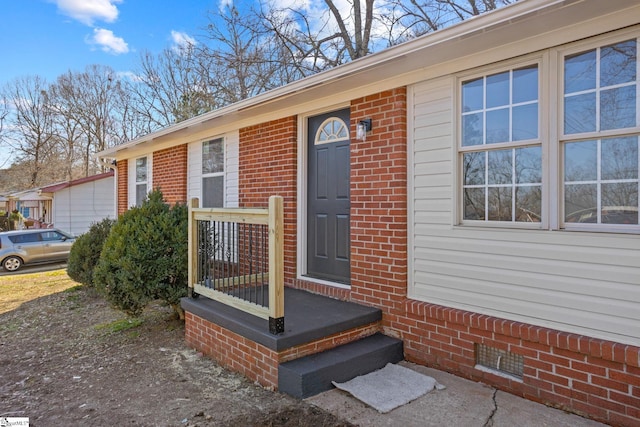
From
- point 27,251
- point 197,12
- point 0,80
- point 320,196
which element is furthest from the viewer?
point 0,80

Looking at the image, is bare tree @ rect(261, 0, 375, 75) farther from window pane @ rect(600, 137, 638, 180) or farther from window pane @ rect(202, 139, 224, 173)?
window pane @ rect(600, 137, 638, 180)

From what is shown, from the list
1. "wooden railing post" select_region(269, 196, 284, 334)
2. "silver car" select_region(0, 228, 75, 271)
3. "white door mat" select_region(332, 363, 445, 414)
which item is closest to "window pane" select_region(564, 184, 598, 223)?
"white door mat" select_region(332, 363, 445, 414)

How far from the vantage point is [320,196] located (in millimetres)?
4844

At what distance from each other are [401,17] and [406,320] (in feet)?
35.2

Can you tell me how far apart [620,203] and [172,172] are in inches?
279

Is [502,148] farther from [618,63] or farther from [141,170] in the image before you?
[141,170]

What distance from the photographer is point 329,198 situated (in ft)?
15.5

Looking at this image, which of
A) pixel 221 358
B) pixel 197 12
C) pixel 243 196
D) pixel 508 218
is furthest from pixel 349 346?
→ pixel 197 12

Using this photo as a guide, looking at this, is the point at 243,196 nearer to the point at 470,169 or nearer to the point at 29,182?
the point at 470,169

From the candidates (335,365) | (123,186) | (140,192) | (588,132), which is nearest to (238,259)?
(335,365)

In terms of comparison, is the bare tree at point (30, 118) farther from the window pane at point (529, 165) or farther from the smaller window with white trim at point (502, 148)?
the window pane at point (529, 165)

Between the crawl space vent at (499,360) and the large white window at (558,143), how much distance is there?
40.3 inches

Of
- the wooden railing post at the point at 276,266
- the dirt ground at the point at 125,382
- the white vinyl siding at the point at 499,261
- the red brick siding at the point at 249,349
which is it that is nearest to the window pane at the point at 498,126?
the white vinyl siding at the point at 499,261

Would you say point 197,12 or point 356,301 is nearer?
point 356,301
